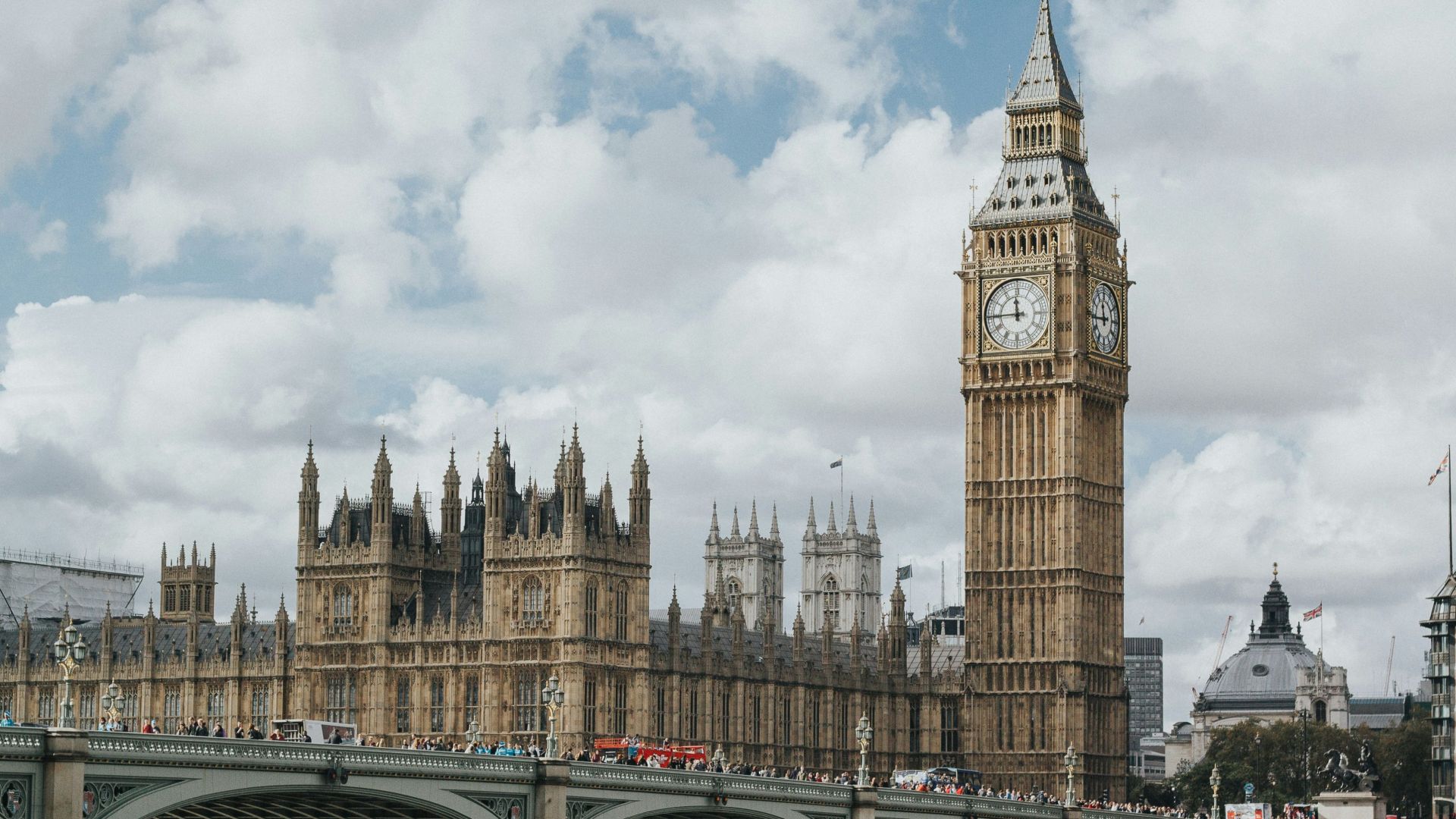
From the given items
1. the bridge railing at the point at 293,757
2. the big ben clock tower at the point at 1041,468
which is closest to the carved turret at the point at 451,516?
the big ben clock tower at the point at 1041,468

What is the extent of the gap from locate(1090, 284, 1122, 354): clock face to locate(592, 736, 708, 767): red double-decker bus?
129 feet

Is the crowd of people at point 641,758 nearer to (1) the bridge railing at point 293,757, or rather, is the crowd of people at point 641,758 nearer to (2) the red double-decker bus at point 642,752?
(2) the red double-decker bus at point 642,752

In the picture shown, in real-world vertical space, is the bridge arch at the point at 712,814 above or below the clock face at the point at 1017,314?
below

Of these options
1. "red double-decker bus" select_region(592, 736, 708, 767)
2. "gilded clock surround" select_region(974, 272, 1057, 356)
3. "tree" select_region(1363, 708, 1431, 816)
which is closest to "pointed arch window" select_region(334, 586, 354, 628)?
"red double-decker bus" select_region(592, 736, 708, 767)

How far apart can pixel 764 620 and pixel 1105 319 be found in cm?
2641

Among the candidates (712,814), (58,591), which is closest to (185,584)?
(58,591)

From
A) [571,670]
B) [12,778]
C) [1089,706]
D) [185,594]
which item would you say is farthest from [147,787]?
[185,594]

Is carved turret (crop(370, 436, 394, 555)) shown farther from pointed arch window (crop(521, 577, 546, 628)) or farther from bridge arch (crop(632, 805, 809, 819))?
bridge arch (crop(632, 805, 809, 819))

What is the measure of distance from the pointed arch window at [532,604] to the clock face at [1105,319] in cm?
3958

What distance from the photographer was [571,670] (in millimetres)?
136875

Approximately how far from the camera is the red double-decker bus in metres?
117

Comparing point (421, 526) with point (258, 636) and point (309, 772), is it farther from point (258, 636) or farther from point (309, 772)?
point (309, 772)

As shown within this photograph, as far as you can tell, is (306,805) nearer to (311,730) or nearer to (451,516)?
(311,730)

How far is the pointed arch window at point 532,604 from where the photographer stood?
456 feet
